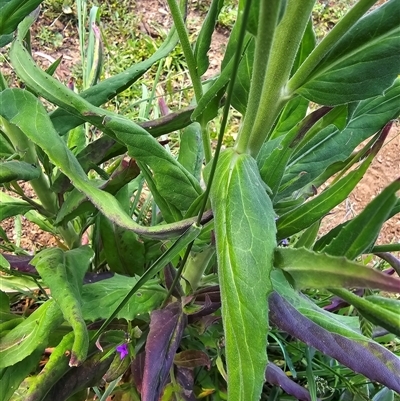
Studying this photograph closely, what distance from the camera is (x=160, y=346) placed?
74 cm

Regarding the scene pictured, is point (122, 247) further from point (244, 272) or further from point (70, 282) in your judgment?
point (244, 272)

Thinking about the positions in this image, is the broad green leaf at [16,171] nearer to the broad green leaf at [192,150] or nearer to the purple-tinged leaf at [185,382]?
the broad green leaf at [192,150]

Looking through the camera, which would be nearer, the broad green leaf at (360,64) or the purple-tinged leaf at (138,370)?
the broad green leaf at (360,64)

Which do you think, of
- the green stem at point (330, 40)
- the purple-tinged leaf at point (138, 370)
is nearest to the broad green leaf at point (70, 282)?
the purple-tinged leaf at point (138, 370)

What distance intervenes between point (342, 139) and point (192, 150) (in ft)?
0.78

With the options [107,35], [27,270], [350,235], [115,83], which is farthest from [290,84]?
[107,35]

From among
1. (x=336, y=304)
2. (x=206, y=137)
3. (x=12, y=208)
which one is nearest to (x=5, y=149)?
(x=12, y=208)

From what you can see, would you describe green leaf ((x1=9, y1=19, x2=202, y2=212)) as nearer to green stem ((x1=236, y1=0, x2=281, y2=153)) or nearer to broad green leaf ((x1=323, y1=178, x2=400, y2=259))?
green stem ((x1=236, y1=0, x2=281, y2=153))

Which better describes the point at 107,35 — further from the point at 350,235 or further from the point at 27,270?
the point at 350,235

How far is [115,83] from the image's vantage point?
2.58 ft

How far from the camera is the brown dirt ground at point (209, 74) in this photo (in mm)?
1570

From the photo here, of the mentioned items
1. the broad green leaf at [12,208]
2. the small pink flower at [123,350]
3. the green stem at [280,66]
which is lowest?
the small pink flower at [123,350]

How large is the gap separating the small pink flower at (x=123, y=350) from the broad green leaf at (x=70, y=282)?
0.11 meters

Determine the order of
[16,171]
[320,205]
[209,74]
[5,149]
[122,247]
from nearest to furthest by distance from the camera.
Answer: [320,205]
[16,171]
[5,149]
[122,247]
[209,74]
